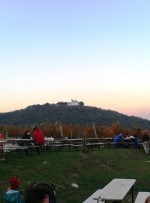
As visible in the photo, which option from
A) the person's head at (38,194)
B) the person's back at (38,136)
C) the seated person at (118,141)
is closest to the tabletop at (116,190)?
the person's head at (38,194)

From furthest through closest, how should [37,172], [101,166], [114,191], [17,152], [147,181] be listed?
[17,152] → [101,166] → [147,181] → [37,172] → [114,191]

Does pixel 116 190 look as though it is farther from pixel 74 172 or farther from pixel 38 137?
pixel 38 137

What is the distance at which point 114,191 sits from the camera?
9297 millimetres

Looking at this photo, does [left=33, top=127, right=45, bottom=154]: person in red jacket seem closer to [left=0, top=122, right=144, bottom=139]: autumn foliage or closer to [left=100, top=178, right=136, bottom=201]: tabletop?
[left=100, top=178, right=136, bottom=201]: tabletop

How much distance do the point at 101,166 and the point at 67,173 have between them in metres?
4.01

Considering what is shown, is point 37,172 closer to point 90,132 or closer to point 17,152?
point 17,152

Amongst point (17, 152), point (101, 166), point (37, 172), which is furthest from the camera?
point (17, 152)

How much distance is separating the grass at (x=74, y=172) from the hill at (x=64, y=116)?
233 feet

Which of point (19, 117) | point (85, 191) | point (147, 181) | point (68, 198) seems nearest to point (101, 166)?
point (147, 181)

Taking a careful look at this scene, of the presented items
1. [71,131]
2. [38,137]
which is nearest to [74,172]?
[38,137]

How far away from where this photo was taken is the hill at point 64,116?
94312 mm

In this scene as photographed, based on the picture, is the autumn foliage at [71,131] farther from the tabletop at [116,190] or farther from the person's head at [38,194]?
the person's head at [38,194]

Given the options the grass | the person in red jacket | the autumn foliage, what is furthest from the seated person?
the person in red jacket

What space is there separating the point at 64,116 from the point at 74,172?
265ft
